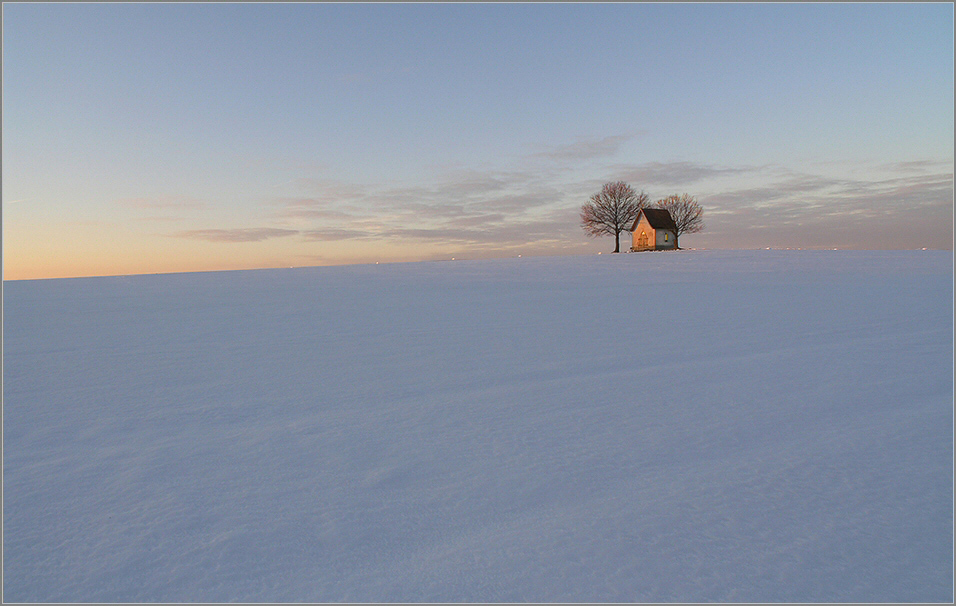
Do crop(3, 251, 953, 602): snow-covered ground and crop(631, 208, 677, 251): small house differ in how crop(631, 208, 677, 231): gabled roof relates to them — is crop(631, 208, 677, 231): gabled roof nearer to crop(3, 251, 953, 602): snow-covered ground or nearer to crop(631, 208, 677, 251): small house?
crop(631, 208, 677, 251): small house

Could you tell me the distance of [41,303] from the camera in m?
11.7

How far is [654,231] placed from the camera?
1499 inches

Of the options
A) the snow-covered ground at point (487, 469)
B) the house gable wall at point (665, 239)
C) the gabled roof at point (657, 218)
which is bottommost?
the snow-covered ground at point (487, 469)

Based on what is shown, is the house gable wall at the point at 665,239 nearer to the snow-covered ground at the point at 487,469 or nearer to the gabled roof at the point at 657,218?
the gabled roof at the point at 657,218

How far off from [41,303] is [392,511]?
13.4 meters

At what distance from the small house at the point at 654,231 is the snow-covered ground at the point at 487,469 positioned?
32973 millimetres

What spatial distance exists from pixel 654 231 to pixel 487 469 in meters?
38.1

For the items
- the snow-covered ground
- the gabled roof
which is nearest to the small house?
the gabled roof

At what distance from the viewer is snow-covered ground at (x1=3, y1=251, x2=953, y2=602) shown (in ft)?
6.98

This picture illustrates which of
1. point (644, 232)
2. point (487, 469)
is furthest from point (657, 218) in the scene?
point (487, 469)

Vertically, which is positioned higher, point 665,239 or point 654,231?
point 654,231

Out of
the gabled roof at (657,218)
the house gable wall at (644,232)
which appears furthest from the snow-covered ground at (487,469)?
Answer: the gabled roof at (657,218)

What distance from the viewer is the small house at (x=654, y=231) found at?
3812cm

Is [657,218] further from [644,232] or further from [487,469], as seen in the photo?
[487,469]
